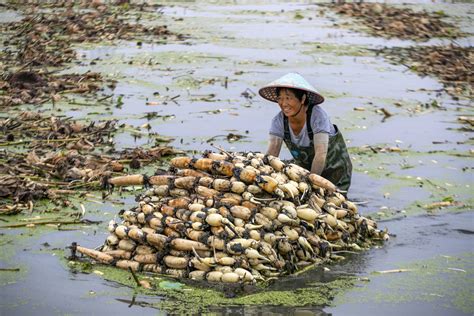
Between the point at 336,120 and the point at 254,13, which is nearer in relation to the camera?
the point at 336,120

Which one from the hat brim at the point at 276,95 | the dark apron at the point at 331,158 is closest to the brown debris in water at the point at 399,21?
the dark apron at the point at 331,158

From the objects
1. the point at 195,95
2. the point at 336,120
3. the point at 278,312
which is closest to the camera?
the point at 278,312

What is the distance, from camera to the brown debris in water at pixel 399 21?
1630 cm

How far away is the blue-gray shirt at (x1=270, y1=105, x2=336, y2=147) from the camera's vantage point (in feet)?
23.5

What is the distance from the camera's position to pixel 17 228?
6.90 metres

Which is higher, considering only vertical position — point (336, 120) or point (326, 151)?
point (326, 151)

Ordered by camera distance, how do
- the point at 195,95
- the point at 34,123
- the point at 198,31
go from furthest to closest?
the point at 198,31
the point at 195,95
the point at 34,123

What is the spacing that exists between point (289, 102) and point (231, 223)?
57.9 inches

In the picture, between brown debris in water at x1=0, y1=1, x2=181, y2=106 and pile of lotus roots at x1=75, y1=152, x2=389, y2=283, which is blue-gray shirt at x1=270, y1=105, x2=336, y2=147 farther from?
brown debris in water at x1=0, y1=1, x2=181, y2=106

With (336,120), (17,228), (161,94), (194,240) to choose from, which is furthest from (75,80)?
(194,240)

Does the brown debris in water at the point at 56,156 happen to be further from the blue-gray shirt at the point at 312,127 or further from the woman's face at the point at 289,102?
the woman's face at the point at 289,102

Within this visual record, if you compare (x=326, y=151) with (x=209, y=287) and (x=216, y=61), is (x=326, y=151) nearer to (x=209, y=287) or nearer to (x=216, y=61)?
(x=209, y=287)

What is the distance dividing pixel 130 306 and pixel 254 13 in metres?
13.6

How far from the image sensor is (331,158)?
7.49 m
